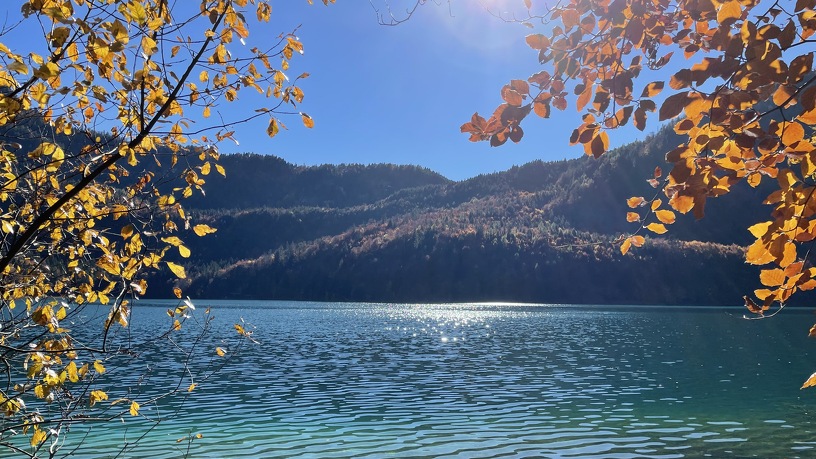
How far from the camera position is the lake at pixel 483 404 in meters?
18.9

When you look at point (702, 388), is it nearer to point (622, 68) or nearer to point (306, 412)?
point (306, 412)

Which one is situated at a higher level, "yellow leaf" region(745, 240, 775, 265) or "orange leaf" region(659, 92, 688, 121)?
"orange leaf" region(659, 92, 688, 121)

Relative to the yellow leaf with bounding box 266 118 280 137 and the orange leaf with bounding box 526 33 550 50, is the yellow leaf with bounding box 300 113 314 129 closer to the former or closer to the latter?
the yellow leaf with bounding box 266 118 280 137

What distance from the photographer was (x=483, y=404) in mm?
25781

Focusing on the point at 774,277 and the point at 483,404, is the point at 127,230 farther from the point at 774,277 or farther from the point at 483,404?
the point at 483,404

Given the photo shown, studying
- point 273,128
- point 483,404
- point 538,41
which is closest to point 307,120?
point 273,128

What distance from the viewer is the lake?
746 inches

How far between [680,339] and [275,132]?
6196 centimetres

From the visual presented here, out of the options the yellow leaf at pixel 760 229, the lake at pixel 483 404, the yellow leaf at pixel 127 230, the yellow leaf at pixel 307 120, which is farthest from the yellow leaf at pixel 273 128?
the lake at pixel 483 404

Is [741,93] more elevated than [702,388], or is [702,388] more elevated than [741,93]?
[741,93]

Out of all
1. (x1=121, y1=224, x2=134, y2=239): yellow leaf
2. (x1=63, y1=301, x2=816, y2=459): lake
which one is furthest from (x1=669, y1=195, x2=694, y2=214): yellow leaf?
(x1=63, y1=301, x2=816, y2=459): lake

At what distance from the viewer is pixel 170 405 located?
24922 millimetres

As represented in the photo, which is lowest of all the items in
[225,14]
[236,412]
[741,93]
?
[236,412]

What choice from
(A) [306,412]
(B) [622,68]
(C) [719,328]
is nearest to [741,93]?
(B) [622,68]
